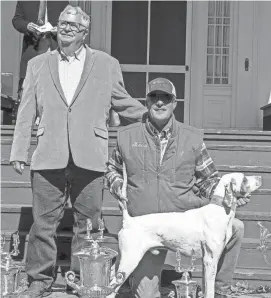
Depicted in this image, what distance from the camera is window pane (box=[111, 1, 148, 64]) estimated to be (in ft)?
27.0

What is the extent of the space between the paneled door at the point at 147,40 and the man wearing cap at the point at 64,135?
167 inches

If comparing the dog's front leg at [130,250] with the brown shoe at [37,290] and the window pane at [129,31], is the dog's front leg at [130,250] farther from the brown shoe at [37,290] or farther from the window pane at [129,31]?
the window pane at [129,31]

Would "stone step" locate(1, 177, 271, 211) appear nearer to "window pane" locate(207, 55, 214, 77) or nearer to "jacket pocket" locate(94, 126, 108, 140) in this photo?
"jacket pocket" locate(94, 126, 108, 140)

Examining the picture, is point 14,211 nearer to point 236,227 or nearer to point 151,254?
point 151,254

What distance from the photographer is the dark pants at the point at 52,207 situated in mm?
3863

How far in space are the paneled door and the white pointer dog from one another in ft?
16.0

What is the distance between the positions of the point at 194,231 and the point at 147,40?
17.6 ft

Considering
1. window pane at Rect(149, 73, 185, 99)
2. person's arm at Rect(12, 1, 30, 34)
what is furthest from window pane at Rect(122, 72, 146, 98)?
person's arm at Rect(12, 1, 30, 34)

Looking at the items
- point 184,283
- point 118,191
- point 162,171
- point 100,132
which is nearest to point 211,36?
point 100,132

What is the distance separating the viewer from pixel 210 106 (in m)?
8.02

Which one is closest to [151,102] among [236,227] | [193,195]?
[193,195]

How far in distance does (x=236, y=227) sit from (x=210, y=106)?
4.62m

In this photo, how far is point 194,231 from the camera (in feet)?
10.9

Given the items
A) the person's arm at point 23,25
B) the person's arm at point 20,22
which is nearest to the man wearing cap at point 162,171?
the person's arm at point 23,25
